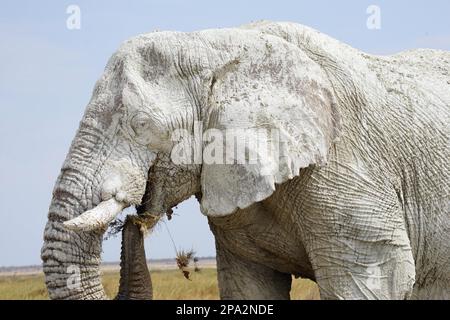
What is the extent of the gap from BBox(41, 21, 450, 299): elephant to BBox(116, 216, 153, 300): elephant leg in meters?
0.01

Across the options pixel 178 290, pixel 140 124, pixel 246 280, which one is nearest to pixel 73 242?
pixel 140 124

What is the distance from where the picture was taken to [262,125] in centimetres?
650

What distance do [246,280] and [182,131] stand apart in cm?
142

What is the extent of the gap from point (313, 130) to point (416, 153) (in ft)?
3.01

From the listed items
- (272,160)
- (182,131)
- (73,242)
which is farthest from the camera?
(182,131)

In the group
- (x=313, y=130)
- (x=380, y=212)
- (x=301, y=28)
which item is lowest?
(x=380, y=212)

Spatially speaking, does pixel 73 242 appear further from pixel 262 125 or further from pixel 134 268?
pixel 262 125

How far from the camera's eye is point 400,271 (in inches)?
267

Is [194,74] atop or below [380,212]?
atop

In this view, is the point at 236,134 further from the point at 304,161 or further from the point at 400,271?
the point at 400,271
